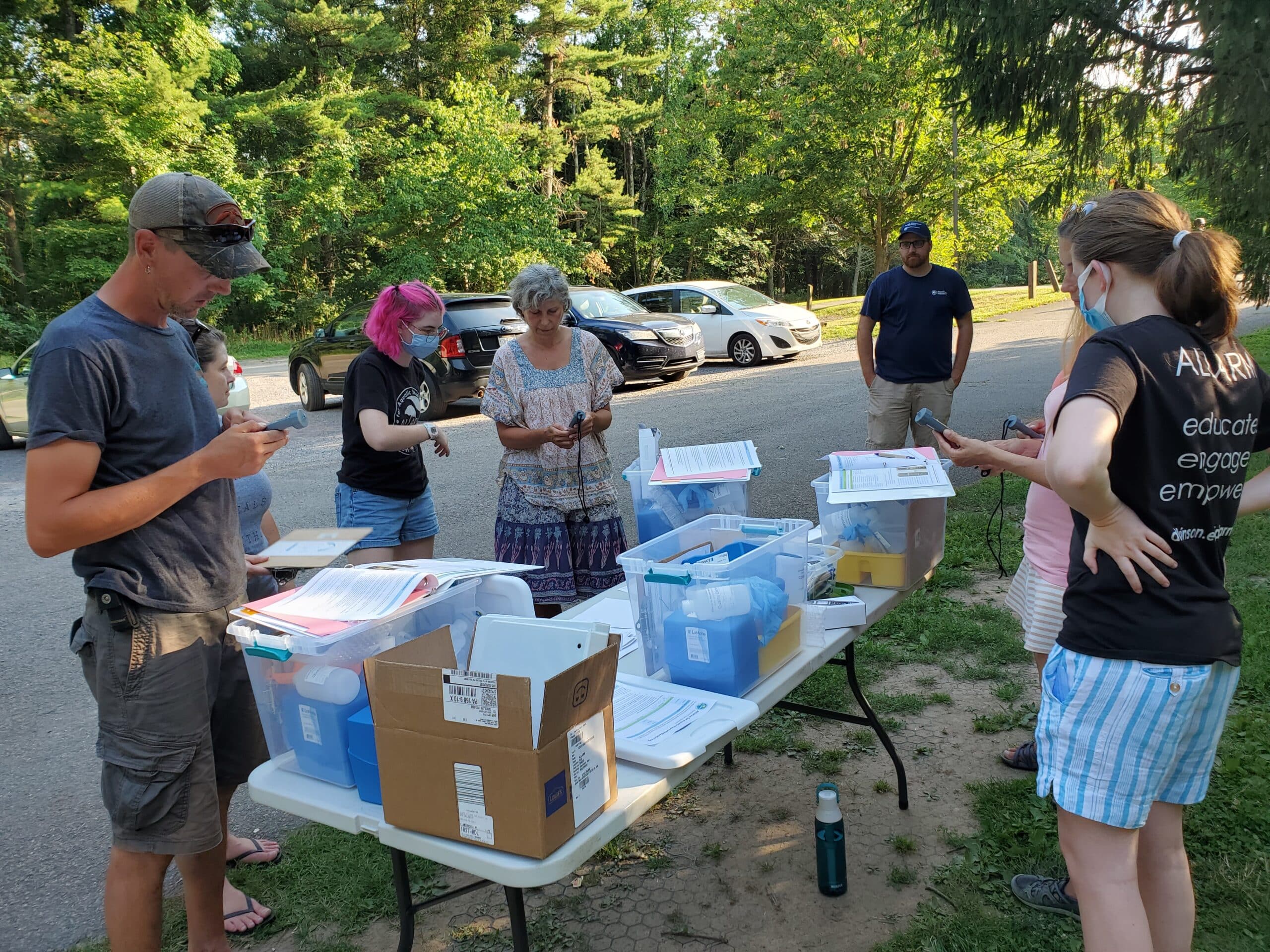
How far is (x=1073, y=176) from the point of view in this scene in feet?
22.8

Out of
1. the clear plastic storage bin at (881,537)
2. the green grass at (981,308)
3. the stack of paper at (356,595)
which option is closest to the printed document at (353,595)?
the stack of paper at (356,595)

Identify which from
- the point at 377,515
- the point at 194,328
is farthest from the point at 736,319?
the point at 194,328

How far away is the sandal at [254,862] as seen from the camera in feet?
9.48

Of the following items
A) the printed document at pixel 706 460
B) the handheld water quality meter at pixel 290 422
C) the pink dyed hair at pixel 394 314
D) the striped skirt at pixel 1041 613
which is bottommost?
the striped skirt at pixel 1041 613

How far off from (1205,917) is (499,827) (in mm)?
2094

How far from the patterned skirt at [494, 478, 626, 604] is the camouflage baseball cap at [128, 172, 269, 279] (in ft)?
5.83

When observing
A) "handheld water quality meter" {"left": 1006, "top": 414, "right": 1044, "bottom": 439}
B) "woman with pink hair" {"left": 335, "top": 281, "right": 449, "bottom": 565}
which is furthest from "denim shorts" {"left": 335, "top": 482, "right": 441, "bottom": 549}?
"handheld water quality meter" {"left": 1006, "top": 414, "right": 1044, "bottom": 439}

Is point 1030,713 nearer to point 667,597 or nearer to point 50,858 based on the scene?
point 667,597

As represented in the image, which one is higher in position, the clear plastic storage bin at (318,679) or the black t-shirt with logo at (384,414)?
the black t-shirt with logo at (384,414)

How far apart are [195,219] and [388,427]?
140cm

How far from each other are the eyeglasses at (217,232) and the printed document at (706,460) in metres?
1.47

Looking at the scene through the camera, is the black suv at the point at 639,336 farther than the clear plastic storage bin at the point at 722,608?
Yes

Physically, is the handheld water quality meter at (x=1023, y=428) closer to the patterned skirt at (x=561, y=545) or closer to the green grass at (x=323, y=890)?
the patterned skirt at (x=561, y=545)

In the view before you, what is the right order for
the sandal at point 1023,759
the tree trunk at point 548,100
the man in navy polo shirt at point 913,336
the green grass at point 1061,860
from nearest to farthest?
1. the green grass at point 1061,860
2. the sandal at point 1023,759
3. the man in navy polo shirt at point 913,336
4. the tree trunk at point 548,100
